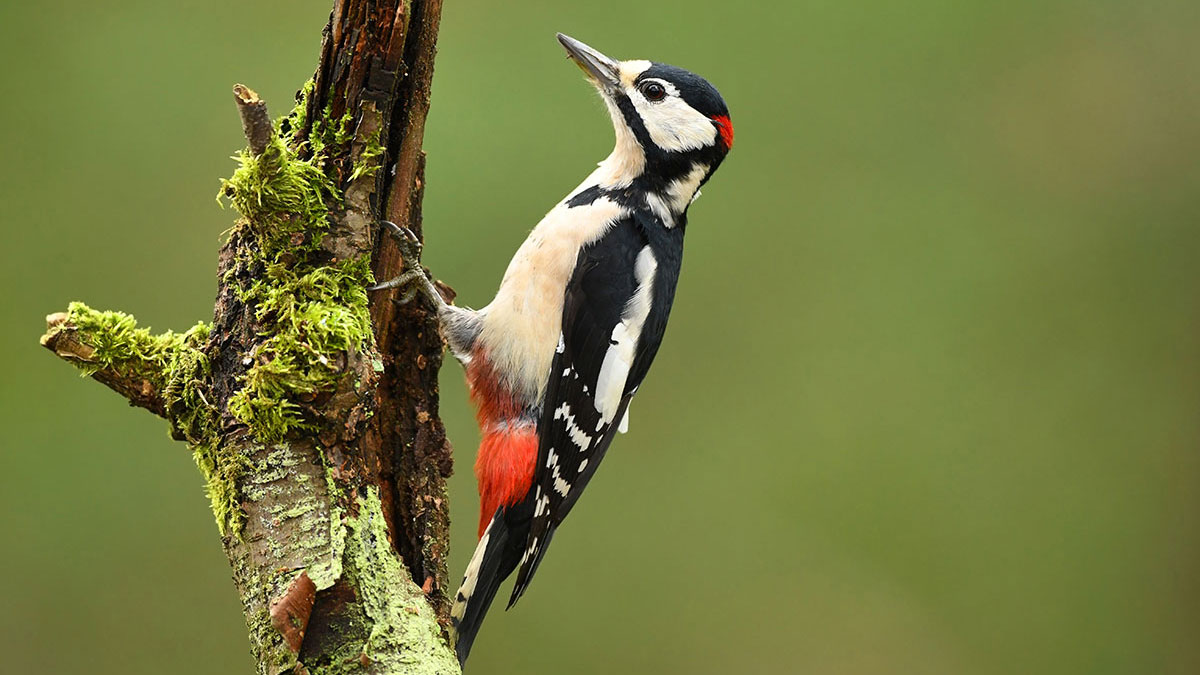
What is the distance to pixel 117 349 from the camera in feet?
6.24

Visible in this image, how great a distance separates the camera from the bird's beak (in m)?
2.68

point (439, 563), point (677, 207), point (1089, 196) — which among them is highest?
point (677, 207)

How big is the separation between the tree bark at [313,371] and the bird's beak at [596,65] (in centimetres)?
73

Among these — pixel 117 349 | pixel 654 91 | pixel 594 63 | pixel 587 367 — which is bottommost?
pixel 587 367

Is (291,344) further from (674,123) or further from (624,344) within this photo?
(674,123)

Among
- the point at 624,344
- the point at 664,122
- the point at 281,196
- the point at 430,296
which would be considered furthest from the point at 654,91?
the point at 281,196

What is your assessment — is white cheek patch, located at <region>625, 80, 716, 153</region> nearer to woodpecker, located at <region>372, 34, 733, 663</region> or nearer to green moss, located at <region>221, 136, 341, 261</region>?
woodpecker, located at <region>372, 34, 733, 663</region>

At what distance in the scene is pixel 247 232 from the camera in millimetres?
1919

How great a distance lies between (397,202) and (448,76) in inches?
70.7

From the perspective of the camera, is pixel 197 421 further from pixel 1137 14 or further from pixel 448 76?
pixel 1137 14

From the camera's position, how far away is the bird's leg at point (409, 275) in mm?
2080

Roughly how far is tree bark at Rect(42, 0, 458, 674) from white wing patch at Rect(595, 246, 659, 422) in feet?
1.81

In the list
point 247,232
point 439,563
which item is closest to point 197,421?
point 247,232

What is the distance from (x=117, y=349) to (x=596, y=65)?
4.38 ft
